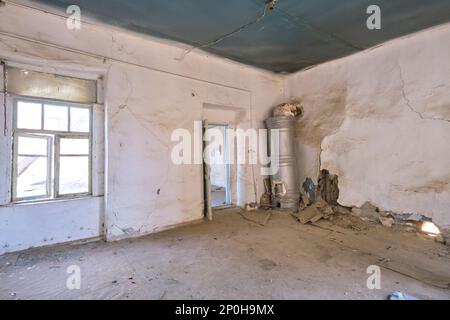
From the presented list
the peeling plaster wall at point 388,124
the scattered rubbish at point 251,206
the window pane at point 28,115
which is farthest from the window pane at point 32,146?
the peeling plaster wall at point 388,124

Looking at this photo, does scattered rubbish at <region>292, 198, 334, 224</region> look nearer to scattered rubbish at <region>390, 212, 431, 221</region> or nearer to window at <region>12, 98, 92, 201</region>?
scattered rubbish at <region>390, 212, 431, 221</region>

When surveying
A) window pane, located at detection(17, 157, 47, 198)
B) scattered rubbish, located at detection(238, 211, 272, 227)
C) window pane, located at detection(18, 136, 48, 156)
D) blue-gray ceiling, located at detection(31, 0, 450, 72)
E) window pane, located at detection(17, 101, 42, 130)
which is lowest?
scattered rubbish, located at detection(238, 211, 272, 227)

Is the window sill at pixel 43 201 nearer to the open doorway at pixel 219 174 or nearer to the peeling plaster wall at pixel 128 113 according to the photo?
the peeling plaster wall at pixel 128 113

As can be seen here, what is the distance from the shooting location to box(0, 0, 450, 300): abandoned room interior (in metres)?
2.19

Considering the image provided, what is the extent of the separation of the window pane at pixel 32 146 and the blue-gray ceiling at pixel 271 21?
4.88ft

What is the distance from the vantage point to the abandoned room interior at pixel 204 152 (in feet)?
7.19

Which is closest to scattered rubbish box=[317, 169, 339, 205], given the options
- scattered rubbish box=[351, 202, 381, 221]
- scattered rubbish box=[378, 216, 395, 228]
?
scattered rubbish box=[351, 202, 381, 221]

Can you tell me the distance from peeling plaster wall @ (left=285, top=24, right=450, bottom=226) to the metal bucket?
1.12ft

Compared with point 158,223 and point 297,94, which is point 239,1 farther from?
point 158,223

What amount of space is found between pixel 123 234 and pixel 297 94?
3.93m

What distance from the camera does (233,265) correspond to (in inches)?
91.0

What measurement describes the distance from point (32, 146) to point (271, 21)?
3.16 meters

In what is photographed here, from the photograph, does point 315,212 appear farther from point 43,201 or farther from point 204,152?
point 43,201
